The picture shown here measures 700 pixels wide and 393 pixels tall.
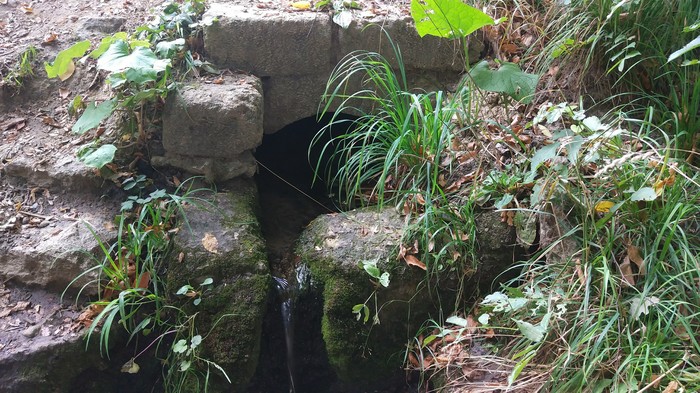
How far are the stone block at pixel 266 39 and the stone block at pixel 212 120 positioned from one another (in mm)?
266

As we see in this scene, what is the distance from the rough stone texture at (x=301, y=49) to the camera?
291 cm

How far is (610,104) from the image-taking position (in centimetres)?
263

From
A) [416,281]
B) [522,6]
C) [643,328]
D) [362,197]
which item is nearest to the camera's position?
[643,328]

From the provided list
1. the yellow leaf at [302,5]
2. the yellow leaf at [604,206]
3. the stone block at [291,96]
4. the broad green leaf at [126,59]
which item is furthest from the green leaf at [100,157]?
the yellow leaf at [604,206]

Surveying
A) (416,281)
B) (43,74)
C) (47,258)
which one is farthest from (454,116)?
(43,74)

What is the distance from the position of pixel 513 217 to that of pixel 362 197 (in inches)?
29.9

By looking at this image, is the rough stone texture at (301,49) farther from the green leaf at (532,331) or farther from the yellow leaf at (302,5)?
the green leaf at (532,331)

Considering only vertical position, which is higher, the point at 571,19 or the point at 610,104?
the point at 571,19

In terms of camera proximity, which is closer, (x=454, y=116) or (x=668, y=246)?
(x=668, y=246)

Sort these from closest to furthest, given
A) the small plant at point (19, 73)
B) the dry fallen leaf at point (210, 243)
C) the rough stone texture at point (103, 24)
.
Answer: the dry fallen leaf at point (210, 243) < the small plant at point (19, 73) < the rough stone texture at point (103, 24)

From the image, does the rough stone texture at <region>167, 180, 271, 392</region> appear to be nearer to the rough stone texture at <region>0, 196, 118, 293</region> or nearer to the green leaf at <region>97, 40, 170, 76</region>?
the rough stone texture at <region>0, 196, 118, 293</region>

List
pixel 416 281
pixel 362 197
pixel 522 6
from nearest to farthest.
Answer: pixel 416 281 → pixel 362 197 → pixel 522 6

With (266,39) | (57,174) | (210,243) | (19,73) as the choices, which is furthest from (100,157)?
(266,39)

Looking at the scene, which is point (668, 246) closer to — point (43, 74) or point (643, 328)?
point (643, 328)
